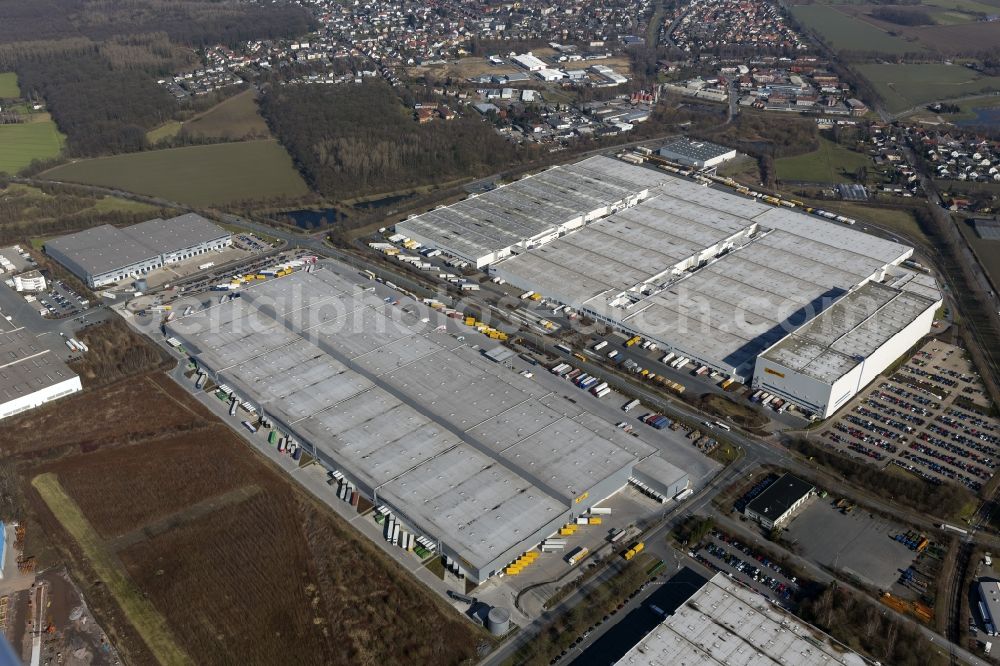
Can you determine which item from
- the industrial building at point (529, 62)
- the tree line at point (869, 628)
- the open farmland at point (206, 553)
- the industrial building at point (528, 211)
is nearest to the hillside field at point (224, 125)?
the industrial building at point (528, 211)

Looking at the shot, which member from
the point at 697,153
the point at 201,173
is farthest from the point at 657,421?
the point at 201,173

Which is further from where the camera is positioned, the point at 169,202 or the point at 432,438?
the point at 169,202

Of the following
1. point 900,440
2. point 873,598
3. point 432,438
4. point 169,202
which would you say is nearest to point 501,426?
point 432,438

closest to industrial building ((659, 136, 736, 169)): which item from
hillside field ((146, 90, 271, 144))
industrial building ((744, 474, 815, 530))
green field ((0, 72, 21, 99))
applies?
hillside field ((146, 90, 271, 144))

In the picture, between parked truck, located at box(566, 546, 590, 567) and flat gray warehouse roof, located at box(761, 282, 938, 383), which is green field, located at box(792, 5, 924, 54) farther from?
parked truck, located at box(566, 546, 590, 567)

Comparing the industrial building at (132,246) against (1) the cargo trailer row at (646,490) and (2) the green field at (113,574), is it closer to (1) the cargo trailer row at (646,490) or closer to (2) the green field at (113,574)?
(2) the green field at (113,574)

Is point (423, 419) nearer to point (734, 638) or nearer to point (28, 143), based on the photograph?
point (734, 638)

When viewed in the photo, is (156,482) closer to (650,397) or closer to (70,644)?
(70,644)
